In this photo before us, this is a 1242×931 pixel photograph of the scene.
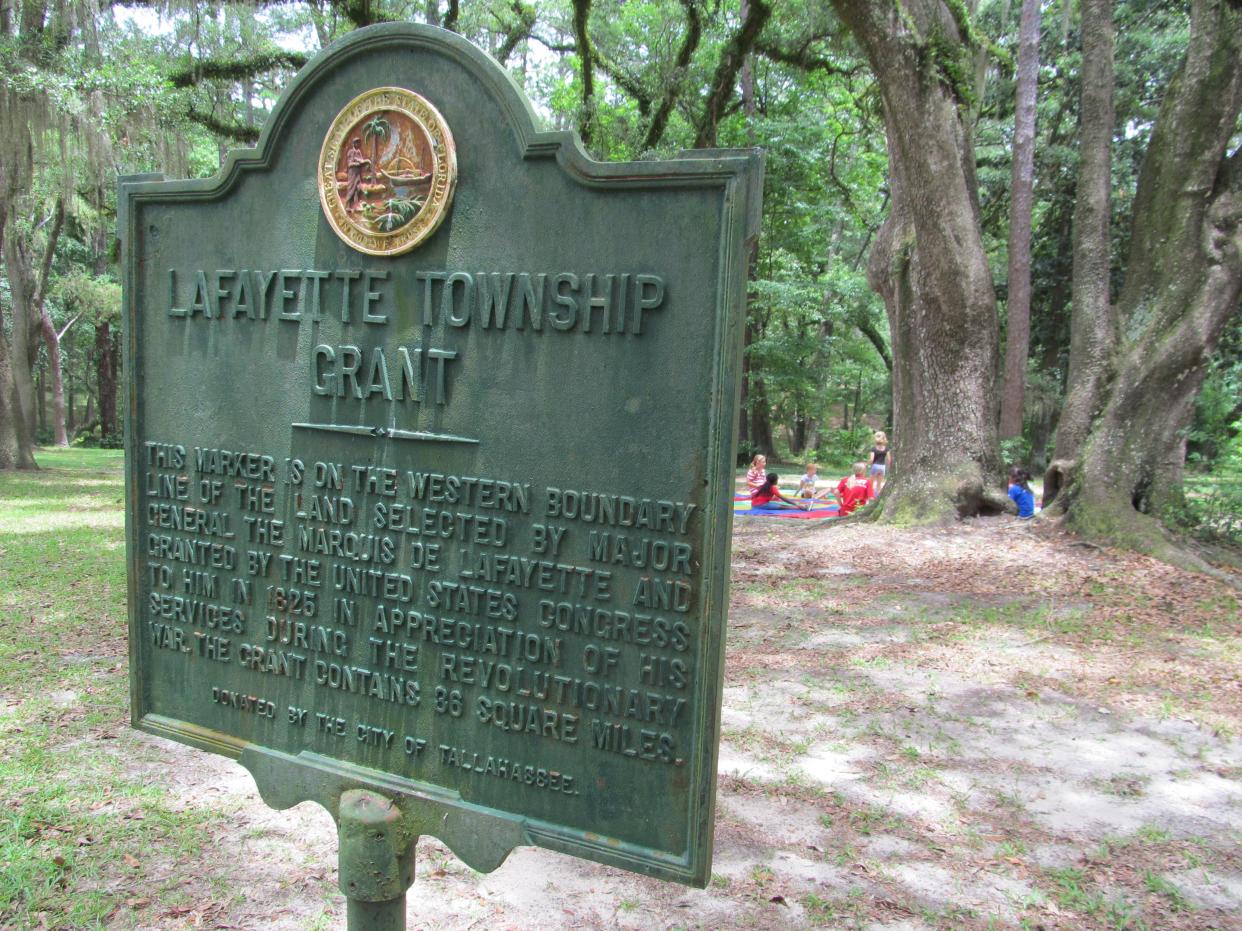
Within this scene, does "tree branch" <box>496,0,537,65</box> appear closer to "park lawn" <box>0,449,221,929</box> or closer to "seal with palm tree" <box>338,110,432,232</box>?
"park lawn" <box>0,449,221,929</box>

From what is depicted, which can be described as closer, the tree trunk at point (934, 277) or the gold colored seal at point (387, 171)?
the gold colored seal at point (387, 171)

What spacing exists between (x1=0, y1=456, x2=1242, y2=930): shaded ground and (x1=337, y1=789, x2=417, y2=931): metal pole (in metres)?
1.06

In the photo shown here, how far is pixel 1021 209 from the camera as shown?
16906 mm

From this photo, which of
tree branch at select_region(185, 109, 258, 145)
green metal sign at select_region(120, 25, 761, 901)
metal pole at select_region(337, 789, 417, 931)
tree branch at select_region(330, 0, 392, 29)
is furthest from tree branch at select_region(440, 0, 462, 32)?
metal pole at select_region(337, 789, 417, 931)

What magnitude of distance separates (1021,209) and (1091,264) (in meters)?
8.18

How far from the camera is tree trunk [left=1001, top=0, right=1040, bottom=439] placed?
16.4 meters

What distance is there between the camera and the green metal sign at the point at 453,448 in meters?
1.95

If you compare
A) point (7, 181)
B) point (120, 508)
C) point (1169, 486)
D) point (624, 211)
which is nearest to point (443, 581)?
point (624, 211)

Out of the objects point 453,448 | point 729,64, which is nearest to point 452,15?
point 729,64

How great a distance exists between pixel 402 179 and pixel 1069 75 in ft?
68.8

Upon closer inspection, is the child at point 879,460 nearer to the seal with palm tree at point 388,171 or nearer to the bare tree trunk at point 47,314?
the seal with palm tree at point 388,171

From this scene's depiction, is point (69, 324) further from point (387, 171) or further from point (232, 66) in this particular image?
point (387, 171)

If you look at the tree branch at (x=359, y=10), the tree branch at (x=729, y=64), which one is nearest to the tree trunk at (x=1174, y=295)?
the tree branch at (x=729, y=64)

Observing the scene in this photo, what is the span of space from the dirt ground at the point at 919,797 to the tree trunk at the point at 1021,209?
1129 centimetres
